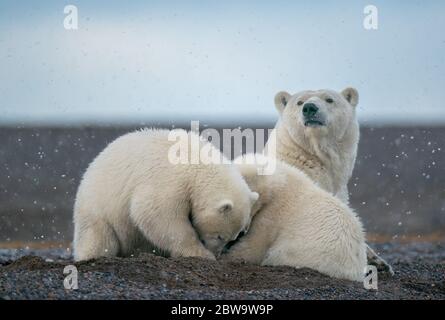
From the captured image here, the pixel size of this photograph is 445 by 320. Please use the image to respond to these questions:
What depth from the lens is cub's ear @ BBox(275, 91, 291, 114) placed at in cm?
1030

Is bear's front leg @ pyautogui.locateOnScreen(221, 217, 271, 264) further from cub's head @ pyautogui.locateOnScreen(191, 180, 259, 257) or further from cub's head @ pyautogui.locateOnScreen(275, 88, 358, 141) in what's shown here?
cub's head @ pyautogui.locateOnScreen(275, 88, 358, 141)

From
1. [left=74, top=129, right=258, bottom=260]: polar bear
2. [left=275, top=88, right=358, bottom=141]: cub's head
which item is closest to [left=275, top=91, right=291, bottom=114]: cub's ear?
[left=275, top=88, right=358, bottom=141]: cub's head

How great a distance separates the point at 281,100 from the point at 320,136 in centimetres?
→ 80

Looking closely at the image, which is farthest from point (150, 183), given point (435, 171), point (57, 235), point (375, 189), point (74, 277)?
point (435, 171)

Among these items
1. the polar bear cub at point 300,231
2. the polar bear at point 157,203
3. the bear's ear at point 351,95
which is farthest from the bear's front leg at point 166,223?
the bear's ear at point 351,95

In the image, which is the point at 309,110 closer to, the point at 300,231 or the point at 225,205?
the point at 300,231

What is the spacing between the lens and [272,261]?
320 inches

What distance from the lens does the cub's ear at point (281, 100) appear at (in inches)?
406

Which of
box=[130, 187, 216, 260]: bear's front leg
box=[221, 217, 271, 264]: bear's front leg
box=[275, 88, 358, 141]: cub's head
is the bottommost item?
box=[221, 217, 271, 264]: bear's front leg

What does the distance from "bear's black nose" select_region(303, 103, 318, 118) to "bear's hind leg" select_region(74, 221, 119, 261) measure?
8.89 ft

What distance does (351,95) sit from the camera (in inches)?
408

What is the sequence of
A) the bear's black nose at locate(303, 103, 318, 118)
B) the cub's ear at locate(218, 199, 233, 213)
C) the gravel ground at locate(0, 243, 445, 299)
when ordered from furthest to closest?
the bear's black nose at locate(303, 103, 318, 118)
the cub's ear at locate(218, 199, 233, 213)
the gravel ground at locate(0, 243, 445, 299)
